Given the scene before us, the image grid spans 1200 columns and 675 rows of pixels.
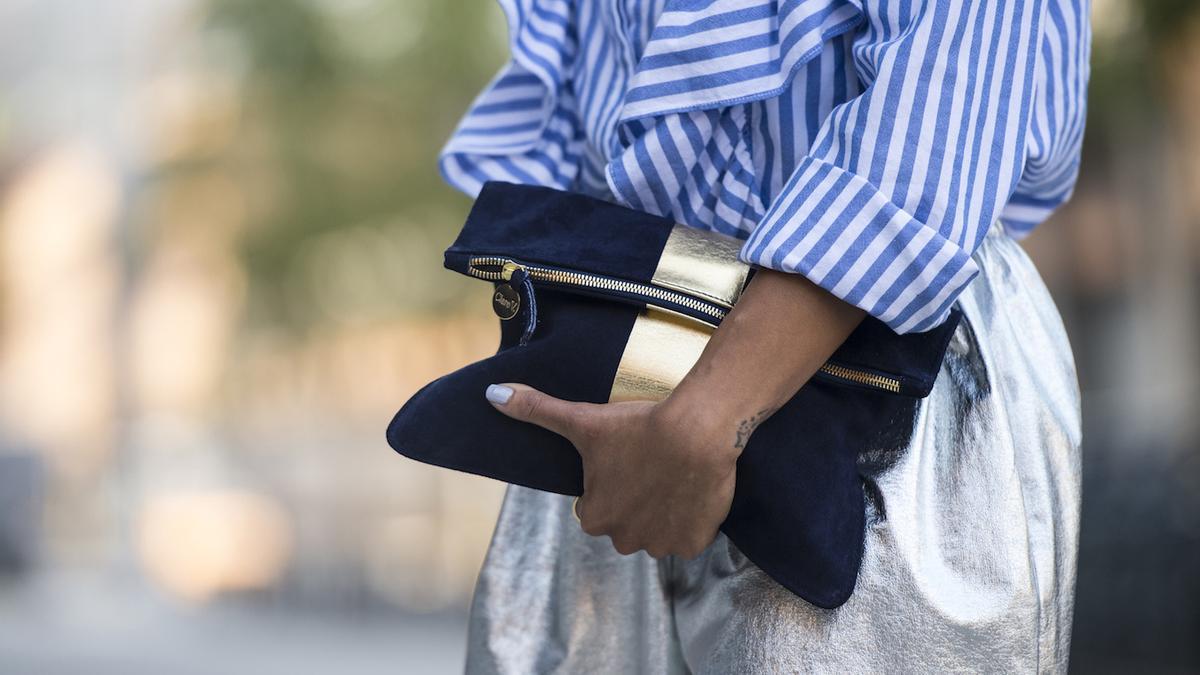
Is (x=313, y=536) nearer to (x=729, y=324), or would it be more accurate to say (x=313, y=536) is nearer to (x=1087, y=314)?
(x=1087, y=314)

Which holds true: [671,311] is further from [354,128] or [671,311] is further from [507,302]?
[354,128]

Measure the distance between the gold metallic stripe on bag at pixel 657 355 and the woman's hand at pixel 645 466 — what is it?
0.03 metres

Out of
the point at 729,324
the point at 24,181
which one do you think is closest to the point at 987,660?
the point at 729,324

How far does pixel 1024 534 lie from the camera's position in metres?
0.99

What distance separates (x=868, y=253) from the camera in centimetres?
92

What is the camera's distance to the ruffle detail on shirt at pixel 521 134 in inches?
50.6

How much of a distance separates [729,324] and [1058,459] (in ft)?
1.14

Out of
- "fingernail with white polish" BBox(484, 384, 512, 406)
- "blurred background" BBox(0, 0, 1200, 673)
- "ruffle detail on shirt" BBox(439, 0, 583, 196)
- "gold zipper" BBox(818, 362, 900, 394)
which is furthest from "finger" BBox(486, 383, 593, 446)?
"blurred background" BBox(0, 0, 1200, 673)

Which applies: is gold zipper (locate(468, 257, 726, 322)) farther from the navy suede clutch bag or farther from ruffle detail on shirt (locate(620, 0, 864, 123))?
ruffle detail on shirt (locate(620, 0, 864, 123))

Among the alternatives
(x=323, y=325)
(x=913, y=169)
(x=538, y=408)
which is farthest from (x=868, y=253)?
(x=323, y=325)

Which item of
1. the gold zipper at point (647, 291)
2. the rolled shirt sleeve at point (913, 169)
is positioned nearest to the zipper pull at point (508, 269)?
the gold zipper at point (647, 291)

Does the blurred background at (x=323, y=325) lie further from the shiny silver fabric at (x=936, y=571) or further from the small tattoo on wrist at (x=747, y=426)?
the small tattoo on wrist at (x=747, y=426)

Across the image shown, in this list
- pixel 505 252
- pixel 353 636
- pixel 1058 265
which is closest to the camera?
pixel 505 252

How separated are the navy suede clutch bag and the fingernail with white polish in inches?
0.8
